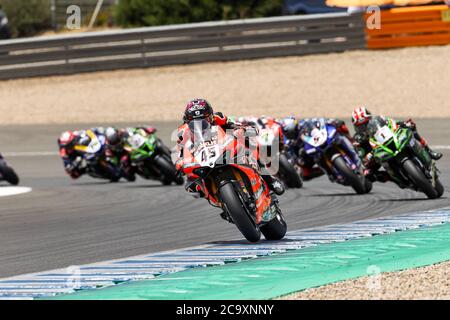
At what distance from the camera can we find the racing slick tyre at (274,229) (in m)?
12.4

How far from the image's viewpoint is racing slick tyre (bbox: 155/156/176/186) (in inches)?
773

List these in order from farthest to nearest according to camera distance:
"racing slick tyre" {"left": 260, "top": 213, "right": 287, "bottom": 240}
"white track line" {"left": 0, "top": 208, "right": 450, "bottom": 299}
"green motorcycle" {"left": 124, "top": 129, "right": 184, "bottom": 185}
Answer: "green motorcycle" {"left": 124, "top": 129, "right": 184, "bottom": 185}, "racing slick tyre" {"left": 260, "top": 213, "right": 287, "bottom": 240}, "white track line" {"left": 0, "top": 208, "right": 450, "bottom": 299}

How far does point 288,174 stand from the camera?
706 inches

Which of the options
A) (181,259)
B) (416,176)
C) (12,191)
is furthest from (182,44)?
(181,259)

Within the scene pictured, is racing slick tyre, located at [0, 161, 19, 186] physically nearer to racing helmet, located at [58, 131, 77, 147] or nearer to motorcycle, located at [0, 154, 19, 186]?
motorcycle, located at [0, 154, 19, 186]

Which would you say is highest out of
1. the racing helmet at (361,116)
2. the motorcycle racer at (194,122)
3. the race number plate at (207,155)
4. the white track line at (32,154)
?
the motorcycle racer at (194,122)

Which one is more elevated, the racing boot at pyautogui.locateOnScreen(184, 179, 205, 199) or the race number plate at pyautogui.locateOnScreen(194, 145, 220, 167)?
the race number plate at pyautogui.locateOnScreen(194, 145, 220, 167)

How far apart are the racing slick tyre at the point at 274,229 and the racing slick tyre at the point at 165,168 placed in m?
7.22

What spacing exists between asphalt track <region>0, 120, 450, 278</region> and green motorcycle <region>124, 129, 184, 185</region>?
231 mm

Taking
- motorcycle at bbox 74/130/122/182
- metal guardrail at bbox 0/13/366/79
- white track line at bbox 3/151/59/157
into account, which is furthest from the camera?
metal guardrail at bbox 0/13/366/79

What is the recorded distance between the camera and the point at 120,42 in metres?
34.3

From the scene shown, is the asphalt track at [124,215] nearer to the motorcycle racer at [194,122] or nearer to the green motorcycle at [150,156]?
the green motorcycle at [150,156]

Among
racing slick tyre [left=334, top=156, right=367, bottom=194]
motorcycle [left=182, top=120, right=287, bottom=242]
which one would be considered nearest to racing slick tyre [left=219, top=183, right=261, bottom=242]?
motorcycle [left=182, top=120, right=287, bottom=242]

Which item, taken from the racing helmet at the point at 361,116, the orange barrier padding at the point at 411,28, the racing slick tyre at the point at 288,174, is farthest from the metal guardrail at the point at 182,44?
the racing helmet at the point at 361,116
